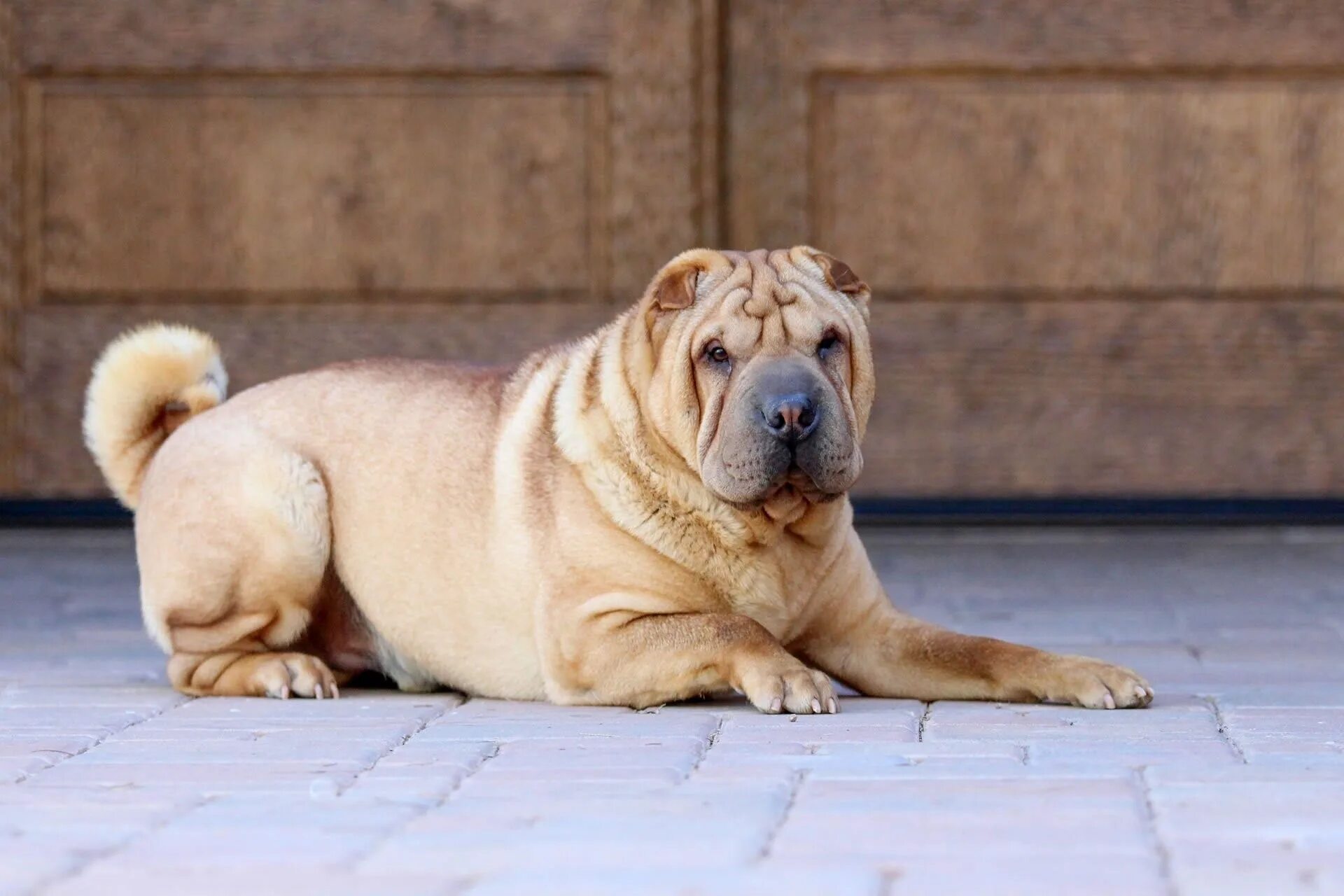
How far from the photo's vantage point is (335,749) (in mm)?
3109

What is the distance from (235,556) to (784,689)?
1100 millimetres

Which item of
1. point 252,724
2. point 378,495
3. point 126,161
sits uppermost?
point 126,161

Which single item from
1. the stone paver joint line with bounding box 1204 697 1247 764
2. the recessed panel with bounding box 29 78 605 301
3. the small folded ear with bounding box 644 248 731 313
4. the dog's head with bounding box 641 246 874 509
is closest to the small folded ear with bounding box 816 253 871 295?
the dog's head with bounding box 641 246 874 509

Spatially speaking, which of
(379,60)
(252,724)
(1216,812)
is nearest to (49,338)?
(379,60)

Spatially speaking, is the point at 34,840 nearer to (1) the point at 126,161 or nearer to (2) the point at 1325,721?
(2) the point at 1325,721

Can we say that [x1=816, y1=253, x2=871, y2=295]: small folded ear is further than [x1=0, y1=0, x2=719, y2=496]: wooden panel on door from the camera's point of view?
No

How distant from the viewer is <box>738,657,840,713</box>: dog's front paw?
336cm

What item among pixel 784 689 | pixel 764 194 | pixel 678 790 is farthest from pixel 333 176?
pixel 678 790

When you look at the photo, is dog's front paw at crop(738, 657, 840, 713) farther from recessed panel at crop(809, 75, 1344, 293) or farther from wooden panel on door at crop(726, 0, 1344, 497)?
recessed panel at crop(809, 75, 1344, 293)

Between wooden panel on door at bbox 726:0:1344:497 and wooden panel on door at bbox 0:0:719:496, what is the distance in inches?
12.2

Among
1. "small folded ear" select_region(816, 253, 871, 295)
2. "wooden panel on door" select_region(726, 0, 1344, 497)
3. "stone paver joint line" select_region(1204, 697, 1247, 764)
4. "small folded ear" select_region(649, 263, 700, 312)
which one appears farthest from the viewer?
"wooden panel on door" select_region(726, 0, 1344, 497)

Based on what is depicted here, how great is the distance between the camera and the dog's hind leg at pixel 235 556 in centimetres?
388

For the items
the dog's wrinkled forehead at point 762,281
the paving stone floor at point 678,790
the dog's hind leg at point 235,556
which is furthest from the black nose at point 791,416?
the dog's hind leg at point 235,556

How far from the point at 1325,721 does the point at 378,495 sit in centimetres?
168
